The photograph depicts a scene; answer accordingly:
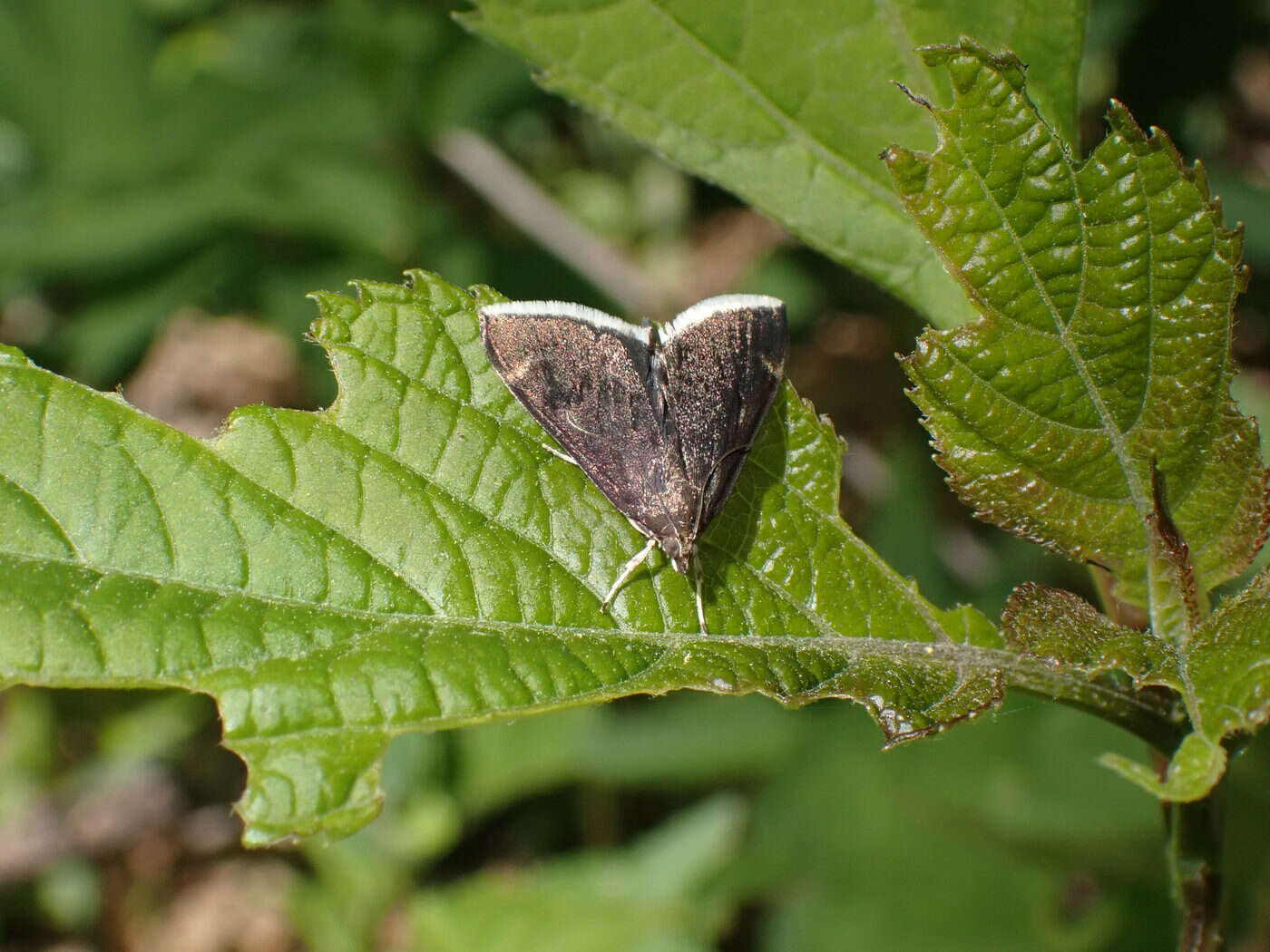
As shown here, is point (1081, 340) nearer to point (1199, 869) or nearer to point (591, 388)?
point (1199, 869)

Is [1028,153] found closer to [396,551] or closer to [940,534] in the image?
[396,551]

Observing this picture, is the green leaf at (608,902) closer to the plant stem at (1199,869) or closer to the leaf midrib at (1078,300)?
the plant stem at (1199,869)

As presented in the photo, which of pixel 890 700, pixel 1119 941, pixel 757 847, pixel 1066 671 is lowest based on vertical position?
pixel 757 847

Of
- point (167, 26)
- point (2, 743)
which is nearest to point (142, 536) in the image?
point (2, 743)

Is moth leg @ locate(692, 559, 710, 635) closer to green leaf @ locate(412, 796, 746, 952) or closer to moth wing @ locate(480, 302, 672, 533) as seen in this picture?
moth wing @ locate(480, 302, 672, 533)

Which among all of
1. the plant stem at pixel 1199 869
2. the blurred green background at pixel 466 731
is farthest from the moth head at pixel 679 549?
the blurred green background at pixel 466 731

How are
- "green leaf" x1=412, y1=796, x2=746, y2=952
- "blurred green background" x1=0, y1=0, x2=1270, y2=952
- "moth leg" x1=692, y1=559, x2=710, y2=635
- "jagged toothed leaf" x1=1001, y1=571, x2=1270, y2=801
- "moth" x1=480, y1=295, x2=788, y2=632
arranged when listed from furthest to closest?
1. "green leaf" x1=412, y1=796, x2=746, y2=952
2. "blurred green background" x1=0, y1=0, x2=1270, y2=952
3. "moth" x1=480, y1=295, x2=788, y2=632
4. "moth leg" x1=692, y1=559, x2=710, y2=635
5. "jagged toothed leaf" x1=1001, y1=571, x2=1270, y2=801

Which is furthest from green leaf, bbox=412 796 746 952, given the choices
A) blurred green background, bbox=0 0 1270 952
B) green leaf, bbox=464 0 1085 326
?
green leaf, bbox=464 0 1085 326
